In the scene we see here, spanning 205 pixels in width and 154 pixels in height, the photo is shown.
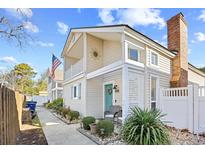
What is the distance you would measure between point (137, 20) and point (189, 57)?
4.65 m

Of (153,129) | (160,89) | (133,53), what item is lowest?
(153,129)

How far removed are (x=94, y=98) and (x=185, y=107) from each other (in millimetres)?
5480

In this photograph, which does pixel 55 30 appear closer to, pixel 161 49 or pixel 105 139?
pixel 161 49

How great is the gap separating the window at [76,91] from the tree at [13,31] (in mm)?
6875

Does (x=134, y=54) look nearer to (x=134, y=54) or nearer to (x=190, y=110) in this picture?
(x=134, y=54)

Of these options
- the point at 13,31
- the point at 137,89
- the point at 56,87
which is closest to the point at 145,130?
the point at 137,89

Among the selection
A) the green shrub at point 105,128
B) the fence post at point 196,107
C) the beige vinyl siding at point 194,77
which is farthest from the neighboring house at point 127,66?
the beige vinyl siding at point 194,77

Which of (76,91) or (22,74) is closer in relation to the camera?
(22,74)

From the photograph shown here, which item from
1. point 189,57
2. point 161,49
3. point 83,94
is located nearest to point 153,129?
point 161,49

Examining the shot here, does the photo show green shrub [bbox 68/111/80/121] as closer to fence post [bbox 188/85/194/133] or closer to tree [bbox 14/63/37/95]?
tree [bbox 14/63/37/95]

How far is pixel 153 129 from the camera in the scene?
237 inches

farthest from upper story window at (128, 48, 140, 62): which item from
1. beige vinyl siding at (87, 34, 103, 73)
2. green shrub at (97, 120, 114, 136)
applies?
green shrub at (97, 120, 114, 136)

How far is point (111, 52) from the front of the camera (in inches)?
484

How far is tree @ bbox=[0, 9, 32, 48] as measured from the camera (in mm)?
6477
